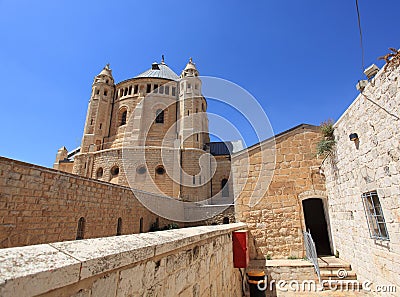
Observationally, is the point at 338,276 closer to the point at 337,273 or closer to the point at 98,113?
the point at 337,273


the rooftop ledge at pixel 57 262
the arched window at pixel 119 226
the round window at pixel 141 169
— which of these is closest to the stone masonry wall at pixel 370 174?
the rooftop ledge at pixel 57 262

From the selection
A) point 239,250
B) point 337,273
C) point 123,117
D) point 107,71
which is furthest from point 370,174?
point 107,71

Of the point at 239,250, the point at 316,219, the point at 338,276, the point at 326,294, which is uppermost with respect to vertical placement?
the point at 316,219

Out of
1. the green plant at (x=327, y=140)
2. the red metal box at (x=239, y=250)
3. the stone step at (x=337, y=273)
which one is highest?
the green plant at (x=327, y=140)

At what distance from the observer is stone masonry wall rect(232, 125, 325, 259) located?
6992 millimetres

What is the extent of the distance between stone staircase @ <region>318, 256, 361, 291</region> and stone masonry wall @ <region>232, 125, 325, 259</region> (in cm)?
106

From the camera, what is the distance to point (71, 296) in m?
0.96

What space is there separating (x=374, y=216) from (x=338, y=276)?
205cm

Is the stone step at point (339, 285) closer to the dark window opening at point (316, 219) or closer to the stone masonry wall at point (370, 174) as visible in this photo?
the stone masonry wall at point (370, 174)

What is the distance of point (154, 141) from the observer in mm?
22062

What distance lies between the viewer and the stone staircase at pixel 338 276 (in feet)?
17.5

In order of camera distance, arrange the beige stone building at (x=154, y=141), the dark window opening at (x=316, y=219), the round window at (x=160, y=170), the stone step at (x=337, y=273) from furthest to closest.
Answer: the round window at (x=160, y=170) → the beige stone building at (x=154, y=141) → the dark window opening at (x=316, y=219) → the stone step at (x=337, y=273)

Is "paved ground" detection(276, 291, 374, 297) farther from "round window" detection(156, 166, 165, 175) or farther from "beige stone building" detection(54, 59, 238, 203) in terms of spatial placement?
"round window" detection(156, 166, 165, 175)

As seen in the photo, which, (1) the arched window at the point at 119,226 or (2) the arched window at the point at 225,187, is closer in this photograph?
(1) the arched window at the point at 119,226
